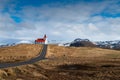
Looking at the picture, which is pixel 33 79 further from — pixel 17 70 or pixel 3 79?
pixel 17 70

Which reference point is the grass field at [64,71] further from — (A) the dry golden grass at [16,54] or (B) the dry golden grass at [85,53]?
(B) the dry golden grass at [85,53]

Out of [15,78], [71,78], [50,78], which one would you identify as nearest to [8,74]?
[15,78]

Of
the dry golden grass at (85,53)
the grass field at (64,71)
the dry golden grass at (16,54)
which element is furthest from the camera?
the dry golden grass at (85,53)

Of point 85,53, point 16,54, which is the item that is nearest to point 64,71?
point 16,54

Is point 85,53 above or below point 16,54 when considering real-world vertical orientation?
below

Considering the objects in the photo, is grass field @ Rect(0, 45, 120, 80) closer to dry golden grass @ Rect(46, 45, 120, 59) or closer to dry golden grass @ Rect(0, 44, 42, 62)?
dry golden grass @ Rect(0, 44, 42, 62)

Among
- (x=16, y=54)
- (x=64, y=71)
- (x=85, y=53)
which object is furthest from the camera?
(x=85, y=53)

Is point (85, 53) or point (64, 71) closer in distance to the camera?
point (64, 71)

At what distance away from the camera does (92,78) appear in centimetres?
5422

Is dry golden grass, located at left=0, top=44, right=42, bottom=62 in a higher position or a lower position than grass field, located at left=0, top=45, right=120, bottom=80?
higher

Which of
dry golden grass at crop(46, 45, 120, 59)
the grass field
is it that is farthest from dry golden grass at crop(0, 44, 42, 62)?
the grass field

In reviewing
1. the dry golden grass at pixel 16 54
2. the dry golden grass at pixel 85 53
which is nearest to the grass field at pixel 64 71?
the dry golden grass at pixel 16 54

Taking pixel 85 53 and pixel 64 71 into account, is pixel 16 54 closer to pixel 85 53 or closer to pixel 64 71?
pixel 85 53

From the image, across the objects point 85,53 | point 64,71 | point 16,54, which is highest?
point 16,54
